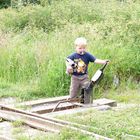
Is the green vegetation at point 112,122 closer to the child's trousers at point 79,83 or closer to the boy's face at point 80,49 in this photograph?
the child's trousers at point 79,83

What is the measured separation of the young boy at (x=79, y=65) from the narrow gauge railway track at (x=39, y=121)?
1229 mm

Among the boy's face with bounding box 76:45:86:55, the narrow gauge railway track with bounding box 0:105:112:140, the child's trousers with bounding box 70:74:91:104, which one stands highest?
the boy's face with bounding box 76:45:86:55

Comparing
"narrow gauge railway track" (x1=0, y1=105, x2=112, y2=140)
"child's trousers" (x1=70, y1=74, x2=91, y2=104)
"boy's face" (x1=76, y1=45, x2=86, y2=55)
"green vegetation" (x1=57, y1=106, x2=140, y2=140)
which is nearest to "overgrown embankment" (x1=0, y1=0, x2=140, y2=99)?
"child's trousers" (x1=70, y1=74, x2=91, y2=104)

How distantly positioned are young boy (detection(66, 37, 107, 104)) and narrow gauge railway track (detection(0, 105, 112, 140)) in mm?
1229

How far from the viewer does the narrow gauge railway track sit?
6596 millimetres

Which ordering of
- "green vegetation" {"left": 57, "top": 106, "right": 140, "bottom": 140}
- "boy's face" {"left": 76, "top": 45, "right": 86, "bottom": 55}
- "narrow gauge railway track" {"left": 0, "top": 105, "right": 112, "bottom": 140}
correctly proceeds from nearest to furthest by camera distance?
1. "green vegetation" {"left": 57, "top": 106, "right": 140, "bottom": 140}
2. "narrow gauge railway track" {"left": 0, "top": 105, "right": 112, "bottom": 140}
3. "boy's face" {"left": 76, "top": 45, "right": 86, "bottom": 55}

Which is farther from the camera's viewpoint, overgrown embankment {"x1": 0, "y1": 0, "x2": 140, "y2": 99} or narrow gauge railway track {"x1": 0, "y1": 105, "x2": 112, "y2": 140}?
overgrown embankment {"x1": 0, "y1": 0, "x2": 140, "y2": 99}

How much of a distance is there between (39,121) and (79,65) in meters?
1.69

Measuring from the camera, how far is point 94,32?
40.1ft

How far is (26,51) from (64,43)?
0.98m

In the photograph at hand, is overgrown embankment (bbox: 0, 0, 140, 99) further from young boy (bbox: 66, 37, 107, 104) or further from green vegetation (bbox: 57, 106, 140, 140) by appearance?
green vegetation (bbox: 57, 106, 140, 140)

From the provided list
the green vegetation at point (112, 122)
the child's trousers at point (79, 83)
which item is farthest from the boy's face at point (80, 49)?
the green vegetation at point (112, 122)

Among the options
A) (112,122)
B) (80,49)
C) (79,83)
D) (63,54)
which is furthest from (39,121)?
(63,54)

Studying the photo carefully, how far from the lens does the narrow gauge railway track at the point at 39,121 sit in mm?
6596
